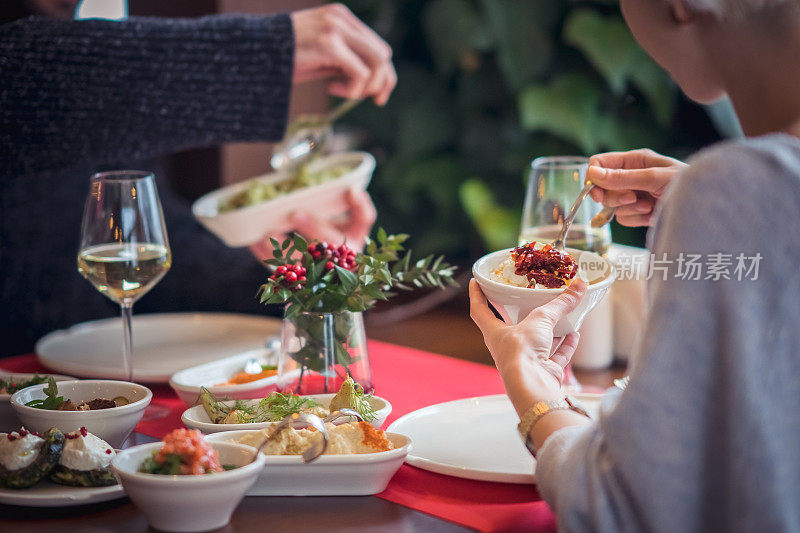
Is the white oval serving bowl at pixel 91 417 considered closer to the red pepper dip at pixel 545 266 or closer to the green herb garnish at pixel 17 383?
the green herb garnish at pixel 17 383

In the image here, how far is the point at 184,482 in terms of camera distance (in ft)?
2.29

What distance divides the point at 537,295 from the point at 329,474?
0.29 meters

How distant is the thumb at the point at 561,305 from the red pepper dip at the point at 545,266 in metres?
0.04

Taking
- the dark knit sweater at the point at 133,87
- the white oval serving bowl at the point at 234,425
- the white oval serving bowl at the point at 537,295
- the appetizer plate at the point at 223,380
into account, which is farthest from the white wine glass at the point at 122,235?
the white oval serving bowl at the point at 537,295

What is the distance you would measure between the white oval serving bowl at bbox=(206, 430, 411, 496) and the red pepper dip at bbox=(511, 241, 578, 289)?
24 cm

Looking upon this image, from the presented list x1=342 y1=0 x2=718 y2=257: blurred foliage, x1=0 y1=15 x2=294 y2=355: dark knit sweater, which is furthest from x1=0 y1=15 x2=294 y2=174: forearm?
x1=342 y1=0 x2=718 y2=257: blurred foliage

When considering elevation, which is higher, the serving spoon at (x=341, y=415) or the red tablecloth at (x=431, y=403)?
the serving spoon at (x=341, y=415)

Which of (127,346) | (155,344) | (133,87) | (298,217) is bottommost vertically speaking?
(155,344)

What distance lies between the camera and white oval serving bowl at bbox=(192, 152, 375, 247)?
4.78 ft

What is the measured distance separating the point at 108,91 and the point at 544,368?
3.35 ft

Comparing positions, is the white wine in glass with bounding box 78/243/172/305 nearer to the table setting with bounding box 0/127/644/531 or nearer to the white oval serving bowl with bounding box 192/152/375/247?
the table setting with bounding box 0/127/644/531

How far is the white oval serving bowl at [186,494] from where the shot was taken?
2.30 ft

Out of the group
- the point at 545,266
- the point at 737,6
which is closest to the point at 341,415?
the point at 545,266

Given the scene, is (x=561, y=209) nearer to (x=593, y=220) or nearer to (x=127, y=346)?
(x=593, y=220)
